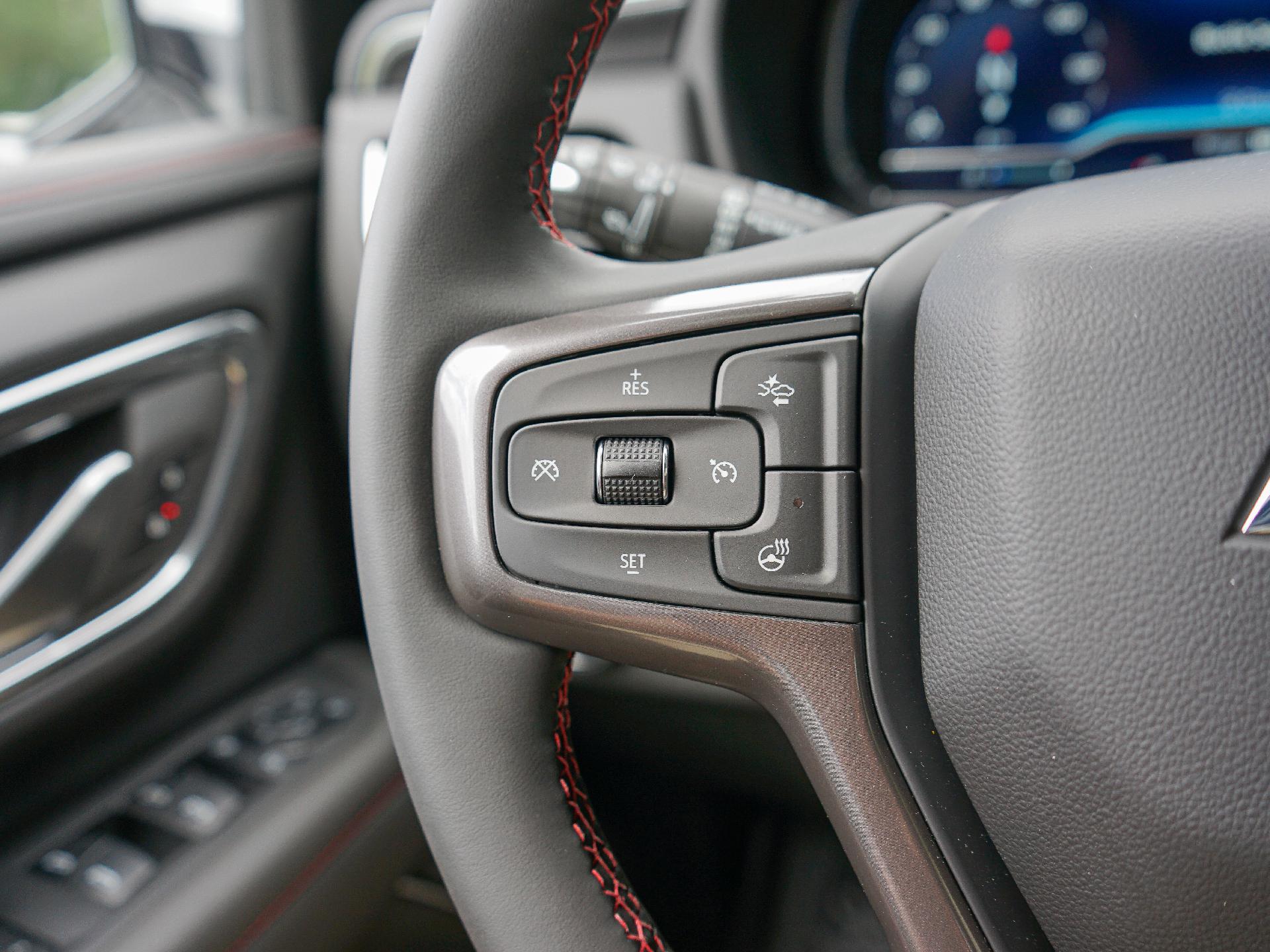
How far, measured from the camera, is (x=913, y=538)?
21.1 inches

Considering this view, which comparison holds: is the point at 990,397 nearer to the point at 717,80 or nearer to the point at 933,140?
the point at 717,80

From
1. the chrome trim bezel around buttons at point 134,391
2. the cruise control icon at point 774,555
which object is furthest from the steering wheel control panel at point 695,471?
the chrome trim bezel around buttons at point 134,391

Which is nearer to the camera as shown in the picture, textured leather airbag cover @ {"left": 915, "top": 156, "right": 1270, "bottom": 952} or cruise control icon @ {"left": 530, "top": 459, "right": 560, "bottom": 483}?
textured leather airbag cover @ {"left": 915, "top": 156, "right": 1270, "bottom": 952}

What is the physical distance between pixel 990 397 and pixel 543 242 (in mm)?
237

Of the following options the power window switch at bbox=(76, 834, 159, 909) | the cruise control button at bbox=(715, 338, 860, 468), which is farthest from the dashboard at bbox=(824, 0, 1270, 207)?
the power window switch at bbox=(76, 834, 159, 909)

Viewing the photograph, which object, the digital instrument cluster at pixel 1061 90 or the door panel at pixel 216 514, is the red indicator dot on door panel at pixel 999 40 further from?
the door panel at pixel 216 514

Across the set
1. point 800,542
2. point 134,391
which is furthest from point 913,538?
point 134,391

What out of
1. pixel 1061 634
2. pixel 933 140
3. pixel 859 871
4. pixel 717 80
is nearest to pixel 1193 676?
pixel 1061 634

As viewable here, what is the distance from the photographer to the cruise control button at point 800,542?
0.53m

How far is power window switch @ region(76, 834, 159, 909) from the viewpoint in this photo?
2.86 feet

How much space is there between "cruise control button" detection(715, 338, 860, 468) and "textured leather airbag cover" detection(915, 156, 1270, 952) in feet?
0.12

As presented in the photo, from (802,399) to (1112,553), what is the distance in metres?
0.15

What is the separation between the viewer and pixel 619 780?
50.6 inches

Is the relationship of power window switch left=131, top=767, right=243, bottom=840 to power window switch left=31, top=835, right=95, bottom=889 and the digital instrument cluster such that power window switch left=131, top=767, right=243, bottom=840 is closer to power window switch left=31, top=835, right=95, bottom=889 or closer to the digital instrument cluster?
power window switch left=31, top=835, right=95, bottom=889
